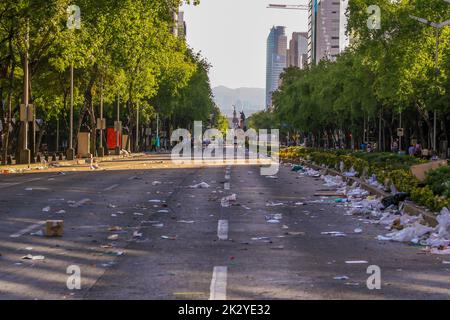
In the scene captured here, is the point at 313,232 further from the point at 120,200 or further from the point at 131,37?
the point at 131,37

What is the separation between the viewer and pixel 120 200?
21.9 meters

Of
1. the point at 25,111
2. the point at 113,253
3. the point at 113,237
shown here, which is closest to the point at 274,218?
the point at 113,237

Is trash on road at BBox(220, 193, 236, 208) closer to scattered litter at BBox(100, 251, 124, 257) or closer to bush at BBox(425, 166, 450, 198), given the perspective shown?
bush at BBox(425, 166, 450, 198)

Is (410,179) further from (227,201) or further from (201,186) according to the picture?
(201,186)

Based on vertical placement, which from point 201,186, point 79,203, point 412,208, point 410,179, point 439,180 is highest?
point 439,180

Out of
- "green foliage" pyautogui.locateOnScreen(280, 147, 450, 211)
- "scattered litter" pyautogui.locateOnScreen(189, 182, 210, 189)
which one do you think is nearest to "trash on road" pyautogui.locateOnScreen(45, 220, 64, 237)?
"green foliage" pyautogui.locateOnScreen(280, 147, 450, 211)

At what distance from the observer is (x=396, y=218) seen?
17.3 m

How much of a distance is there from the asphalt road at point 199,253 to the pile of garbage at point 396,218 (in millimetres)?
381

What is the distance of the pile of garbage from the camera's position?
45.7ft

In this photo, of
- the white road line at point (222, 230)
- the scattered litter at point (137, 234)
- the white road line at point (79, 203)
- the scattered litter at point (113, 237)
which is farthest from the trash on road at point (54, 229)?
the white road line at point (79, 203)

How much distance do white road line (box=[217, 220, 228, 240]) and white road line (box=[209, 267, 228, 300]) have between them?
3618mm

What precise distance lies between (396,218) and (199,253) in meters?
6.22

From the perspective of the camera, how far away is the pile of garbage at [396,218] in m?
13.9
